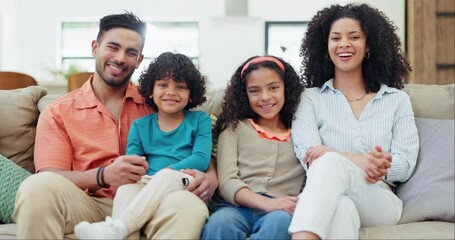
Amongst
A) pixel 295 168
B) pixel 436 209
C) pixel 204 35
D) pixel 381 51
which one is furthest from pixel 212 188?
pixel 204 35

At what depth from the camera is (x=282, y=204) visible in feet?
5.52

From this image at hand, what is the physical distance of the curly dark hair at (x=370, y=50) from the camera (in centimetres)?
210

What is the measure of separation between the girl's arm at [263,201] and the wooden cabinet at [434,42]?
11.2ft

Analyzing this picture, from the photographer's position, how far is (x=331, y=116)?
2002 millimetres

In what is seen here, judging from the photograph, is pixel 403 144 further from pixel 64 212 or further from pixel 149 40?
pixel 149 40

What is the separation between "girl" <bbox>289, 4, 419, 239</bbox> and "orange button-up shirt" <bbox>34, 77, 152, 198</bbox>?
0.67 metres

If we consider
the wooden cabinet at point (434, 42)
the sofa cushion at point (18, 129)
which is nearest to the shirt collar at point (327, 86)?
the sofa cushion at point (18, 129)

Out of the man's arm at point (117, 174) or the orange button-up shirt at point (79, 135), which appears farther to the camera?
the orange button-up shirt at point (79, 135)

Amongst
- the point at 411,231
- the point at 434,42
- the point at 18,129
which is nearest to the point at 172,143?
the point at 18,129

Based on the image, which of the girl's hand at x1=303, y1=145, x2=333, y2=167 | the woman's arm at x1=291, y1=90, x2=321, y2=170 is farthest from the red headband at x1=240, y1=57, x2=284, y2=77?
the girl's hand at x1=303, y1=145, x2=333, y2=167

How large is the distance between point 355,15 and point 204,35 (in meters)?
5.21

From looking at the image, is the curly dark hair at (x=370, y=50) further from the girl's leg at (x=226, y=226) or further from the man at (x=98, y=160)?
the girl's leg at (x=226, y=226)

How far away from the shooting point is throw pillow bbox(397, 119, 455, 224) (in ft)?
5.62

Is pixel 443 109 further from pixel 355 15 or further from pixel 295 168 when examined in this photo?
pixel 295 168
